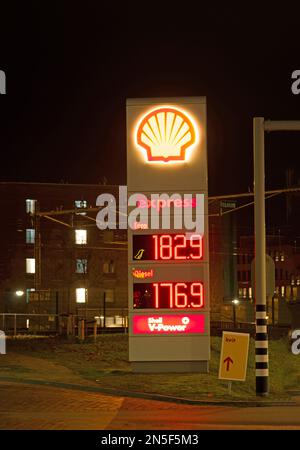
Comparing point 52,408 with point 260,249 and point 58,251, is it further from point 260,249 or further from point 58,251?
point 58,251

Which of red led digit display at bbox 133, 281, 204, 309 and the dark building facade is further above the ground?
the dark building facade

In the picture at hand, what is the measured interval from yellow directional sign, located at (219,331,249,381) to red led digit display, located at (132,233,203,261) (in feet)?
10.7

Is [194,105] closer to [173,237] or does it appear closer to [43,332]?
[173,237]

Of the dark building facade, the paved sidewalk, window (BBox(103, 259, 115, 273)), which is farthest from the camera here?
window (BBox(103, 259, 115, 273))

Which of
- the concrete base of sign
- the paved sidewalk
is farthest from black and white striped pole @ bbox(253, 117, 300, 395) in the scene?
the concrete base of sign

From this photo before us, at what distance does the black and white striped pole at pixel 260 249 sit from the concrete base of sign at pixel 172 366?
3509 mm

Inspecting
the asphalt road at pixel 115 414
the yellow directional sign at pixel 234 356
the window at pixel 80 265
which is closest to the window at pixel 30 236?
the window at pixel 80 265

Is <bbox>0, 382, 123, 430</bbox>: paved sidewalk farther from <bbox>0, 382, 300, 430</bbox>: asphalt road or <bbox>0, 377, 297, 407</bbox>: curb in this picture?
<bbox>0, 377, 297, 407</bbox>: curb

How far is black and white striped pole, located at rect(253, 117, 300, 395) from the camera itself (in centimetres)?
1808

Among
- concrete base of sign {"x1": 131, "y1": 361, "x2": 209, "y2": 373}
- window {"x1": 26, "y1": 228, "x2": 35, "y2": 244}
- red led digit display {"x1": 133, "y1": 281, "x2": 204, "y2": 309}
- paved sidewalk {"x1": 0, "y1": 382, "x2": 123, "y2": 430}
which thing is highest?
window {"x1": 26, "y1": 228, "x2": 35, "y2": 244}

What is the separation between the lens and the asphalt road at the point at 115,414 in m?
13.7

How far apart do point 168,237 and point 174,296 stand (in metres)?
1.51

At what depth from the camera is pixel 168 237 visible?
2105 centimetres
